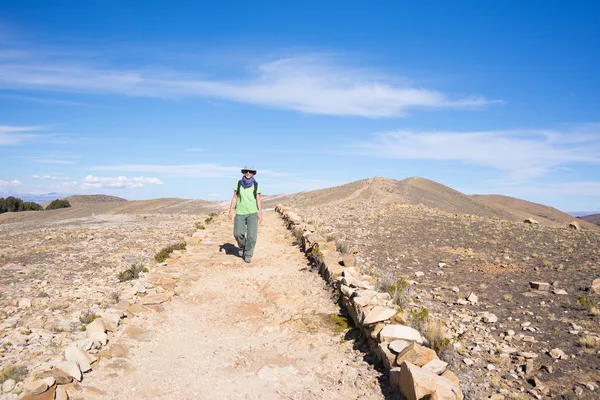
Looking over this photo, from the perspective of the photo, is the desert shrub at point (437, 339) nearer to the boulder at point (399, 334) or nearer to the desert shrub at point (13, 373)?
the boulder at point (399, 334)

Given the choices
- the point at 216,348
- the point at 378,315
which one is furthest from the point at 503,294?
the point at 216,348

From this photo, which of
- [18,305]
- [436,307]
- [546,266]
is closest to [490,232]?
[546,266]

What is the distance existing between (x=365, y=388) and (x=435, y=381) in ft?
3.02

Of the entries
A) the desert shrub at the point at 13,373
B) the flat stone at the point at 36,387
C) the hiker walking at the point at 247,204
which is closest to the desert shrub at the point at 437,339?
the flat stone at the point at 36,387

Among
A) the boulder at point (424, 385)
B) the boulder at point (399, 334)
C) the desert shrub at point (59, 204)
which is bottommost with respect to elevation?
the boulder at point (424, 385)

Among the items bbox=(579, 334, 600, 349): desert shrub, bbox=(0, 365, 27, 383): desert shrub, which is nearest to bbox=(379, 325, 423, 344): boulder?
bbox=(579, 334, 600, 349): desert shrub

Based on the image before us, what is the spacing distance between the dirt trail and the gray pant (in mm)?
1645

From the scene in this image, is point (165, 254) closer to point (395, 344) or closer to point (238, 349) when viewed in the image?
point (238, 349)

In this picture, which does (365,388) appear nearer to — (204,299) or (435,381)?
(435,381)

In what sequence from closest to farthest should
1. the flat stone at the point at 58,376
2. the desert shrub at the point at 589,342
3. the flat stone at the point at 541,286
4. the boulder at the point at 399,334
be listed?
the flat stone at the point at 58,376, the boulder at the point at 399,334, the desert shrub at the point at 589,342, the flat stone at the point at 541,286

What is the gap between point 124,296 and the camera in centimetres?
697

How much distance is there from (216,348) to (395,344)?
2.36 meters

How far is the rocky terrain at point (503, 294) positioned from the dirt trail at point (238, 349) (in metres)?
1.40

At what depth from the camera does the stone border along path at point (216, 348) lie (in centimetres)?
428
